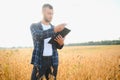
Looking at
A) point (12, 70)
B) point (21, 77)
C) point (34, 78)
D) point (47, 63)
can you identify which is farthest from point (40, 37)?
point (12, 70)

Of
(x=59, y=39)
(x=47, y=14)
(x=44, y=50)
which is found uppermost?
(x=47, y=14)

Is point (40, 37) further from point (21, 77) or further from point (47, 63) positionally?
point (21, 77)

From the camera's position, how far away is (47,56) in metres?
3.09

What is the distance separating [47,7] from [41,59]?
2.40 ft

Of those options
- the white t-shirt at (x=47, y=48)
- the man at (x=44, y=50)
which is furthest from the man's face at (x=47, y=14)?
the white t-shirt at (x=47, y=48)

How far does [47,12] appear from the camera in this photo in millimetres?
3088

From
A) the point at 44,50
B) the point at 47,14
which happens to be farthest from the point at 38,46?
the point at 47,14

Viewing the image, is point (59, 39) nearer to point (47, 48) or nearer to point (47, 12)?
point (47, 48)

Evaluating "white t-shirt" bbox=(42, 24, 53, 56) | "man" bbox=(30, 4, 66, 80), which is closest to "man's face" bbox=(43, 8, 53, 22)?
"man" bbox=(30, 4, 66, 80)

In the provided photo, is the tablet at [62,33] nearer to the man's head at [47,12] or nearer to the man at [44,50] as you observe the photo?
the man at [44,50]

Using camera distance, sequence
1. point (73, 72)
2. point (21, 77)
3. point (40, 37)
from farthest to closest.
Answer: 1. point (73, 72)
2. point (21, 77)
3. point (40, 37)

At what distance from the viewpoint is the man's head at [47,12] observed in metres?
3.08

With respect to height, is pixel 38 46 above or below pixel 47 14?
below

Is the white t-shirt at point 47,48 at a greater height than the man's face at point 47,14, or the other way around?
the man's face at point 47,14
